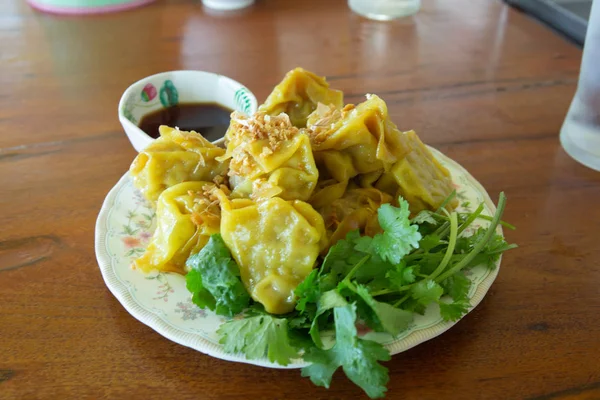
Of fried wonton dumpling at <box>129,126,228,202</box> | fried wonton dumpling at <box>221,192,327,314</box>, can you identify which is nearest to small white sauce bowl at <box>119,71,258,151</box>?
fried wonton dumpling at <box>129,126,228,202</box>

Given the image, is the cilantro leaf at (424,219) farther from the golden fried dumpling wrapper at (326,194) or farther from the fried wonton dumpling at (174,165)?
the fried wonton dumpling at (174,165)

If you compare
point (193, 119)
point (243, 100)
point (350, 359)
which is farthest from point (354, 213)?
point (193, 119)

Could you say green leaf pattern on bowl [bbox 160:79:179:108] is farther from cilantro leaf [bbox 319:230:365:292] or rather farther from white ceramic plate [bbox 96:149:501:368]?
cilantro leaf [bbox 319:230:365:292]

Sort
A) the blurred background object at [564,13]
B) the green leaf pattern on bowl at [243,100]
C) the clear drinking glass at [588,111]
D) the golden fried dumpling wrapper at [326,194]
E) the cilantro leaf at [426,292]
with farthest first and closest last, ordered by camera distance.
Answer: the blurred background object at [564,13] < the clear drinking glass at [588,111] < the green leaf pattern on bowl at [243,100] < the golden fried dumpling wrapper at [326,194] < the cilantro leaf at [426,292]

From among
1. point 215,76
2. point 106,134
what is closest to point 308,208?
point 215,76

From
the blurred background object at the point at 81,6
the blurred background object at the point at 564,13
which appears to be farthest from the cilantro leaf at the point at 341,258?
the blurred background object at the point at 81,6

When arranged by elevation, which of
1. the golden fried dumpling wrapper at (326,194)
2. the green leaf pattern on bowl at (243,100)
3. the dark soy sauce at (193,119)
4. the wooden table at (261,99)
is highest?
the green leaf pattern on bowl at (243,100)
